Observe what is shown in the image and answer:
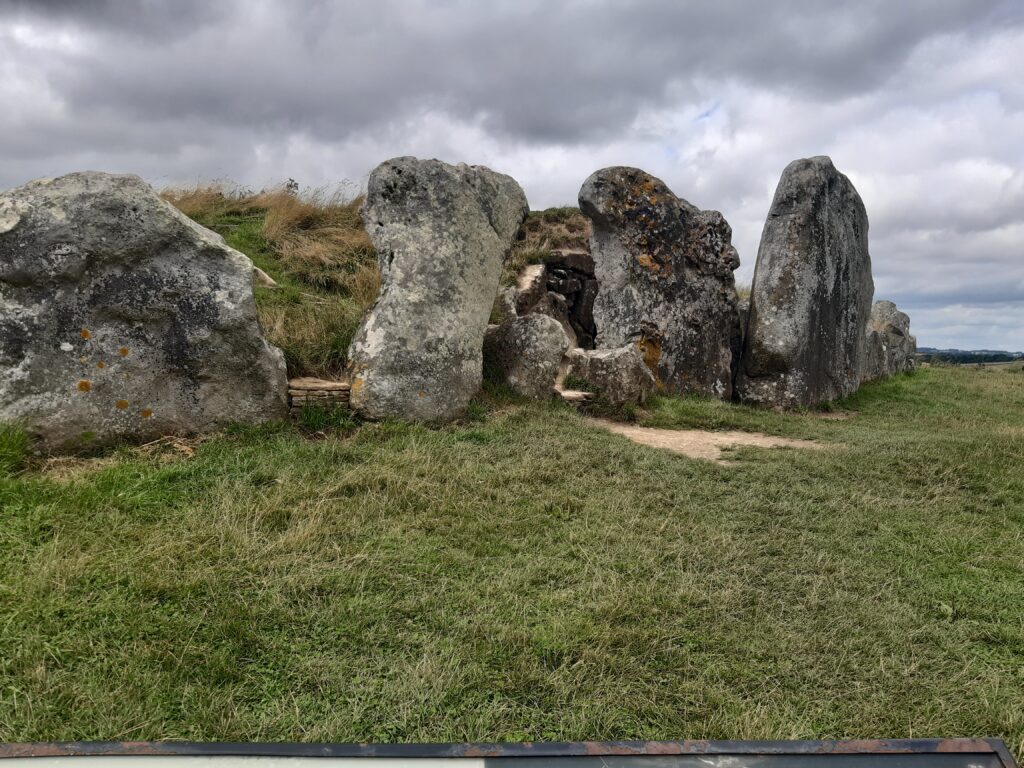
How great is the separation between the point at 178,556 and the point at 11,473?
2.18 metres

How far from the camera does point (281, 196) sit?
47.0ft

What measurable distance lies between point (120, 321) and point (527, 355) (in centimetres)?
432

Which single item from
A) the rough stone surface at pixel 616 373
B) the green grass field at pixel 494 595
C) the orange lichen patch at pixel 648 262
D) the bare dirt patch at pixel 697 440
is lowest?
the green grass field at pixel 494 595

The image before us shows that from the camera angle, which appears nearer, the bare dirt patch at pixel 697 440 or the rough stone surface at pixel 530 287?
the bare dirt patch at pixel 697 440

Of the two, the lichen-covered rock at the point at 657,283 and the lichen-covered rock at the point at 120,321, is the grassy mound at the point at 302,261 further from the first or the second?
the lichen-covered rock at the point at 657,283

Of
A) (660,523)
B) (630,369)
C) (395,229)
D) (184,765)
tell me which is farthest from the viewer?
(630,369)

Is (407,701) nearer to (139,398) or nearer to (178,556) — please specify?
(178,556)

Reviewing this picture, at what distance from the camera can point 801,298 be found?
10609mm

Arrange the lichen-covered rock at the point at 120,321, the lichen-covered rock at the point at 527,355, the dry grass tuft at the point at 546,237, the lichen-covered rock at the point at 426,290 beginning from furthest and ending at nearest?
the dry grass tuft at the point at 546,237 → the lichen-covered rock at the point at 527,355 → the lichen-covered rock at the point at 426,290 → the lichen-covered rock at the point at 120,321

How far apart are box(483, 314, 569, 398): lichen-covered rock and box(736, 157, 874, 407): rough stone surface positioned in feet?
11.6

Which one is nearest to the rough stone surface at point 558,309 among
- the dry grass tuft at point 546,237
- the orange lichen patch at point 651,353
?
the dry grass tuft at point 546,237

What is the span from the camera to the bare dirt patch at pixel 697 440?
7.36 m

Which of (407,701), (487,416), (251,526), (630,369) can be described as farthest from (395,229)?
(407,701)

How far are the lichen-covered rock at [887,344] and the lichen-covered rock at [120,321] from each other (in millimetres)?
11210
